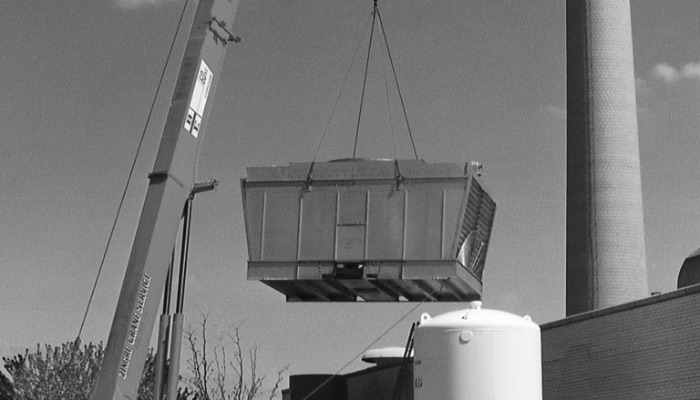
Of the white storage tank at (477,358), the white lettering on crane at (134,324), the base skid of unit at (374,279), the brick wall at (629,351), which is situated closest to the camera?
the white lettering on crane at (134,324)

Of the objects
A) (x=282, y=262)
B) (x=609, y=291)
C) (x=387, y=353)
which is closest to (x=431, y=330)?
(x=282, y=262)

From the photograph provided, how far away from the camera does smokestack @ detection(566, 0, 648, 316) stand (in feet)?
108

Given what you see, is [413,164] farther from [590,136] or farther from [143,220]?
[590,136]

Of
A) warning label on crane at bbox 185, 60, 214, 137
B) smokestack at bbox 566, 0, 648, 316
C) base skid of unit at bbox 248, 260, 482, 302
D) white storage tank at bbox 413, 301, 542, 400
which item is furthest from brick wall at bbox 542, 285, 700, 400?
smokestack at bbox 566, 0, 648, 316

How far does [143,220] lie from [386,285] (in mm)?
6510

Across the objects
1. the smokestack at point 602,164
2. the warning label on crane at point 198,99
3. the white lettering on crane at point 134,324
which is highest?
the smokestack at point 602,164

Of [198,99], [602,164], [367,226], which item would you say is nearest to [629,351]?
[367,226]

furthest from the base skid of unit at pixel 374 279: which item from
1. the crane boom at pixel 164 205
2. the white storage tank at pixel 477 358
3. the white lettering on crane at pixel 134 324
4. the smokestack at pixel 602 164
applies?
the smokestack at pixel 602 164

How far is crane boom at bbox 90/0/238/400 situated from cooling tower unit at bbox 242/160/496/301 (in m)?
4.84

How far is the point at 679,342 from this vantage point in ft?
51.3

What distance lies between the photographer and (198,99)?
10.8 meters

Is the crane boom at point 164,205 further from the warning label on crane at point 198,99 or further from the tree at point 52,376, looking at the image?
the tree at point 52,376

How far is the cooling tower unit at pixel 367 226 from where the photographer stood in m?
15.3

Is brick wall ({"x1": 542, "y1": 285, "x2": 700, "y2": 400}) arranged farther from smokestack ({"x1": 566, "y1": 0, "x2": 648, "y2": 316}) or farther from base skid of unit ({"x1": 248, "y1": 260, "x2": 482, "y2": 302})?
smokestack ({"x1": 566, "y1": 0, "x2": 648, "y2": 316})
